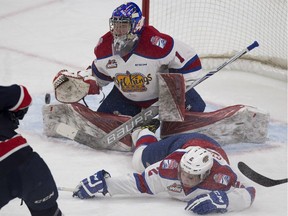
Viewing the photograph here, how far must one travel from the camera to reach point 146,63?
13.2 ft

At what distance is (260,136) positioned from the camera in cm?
419

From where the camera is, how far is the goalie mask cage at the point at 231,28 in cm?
514

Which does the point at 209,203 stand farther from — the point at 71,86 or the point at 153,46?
the point at 71,86

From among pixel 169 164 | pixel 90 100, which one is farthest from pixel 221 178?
pixel 90 100

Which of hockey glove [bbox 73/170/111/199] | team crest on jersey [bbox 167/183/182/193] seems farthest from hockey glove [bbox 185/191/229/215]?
hockey glove [bbox 73/170/111/199]

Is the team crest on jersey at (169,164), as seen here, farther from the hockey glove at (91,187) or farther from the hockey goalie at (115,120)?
the hockey goalie at (115,120)

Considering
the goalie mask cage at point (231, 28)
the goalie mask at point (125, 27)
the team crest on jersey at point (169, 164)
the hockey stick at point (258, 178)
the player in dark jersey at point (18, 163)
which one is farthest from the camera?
the goalie mask cage at point (231, 28)

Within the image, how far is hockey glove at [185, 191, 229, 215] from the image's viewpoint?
129 inches

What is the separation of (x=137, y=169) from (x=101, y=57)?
0.67 metres

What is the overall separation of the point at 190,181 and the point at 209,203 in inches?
5.0

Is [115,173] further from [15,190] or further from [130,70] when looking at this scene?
[15,190]

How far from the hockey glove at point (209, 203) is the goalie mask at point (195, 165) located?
77 millimetres

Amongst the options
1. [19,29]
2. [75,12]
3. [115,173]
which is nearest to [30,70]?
[19,29]

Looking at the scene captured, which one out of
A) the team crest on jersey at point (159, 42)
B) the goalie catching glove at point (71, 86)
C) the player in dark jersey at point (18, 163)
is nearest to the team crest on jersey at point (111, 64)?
the goalie catching glove at point (71, 86)
